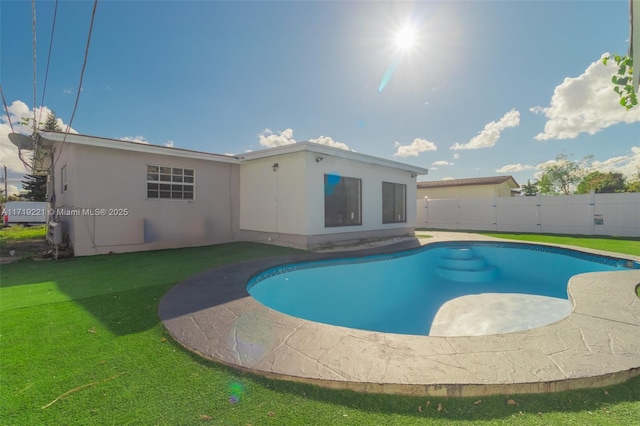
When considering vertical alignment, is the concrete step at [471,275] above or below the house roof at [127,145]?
below

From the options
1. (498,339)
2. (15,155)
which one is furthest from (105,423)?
(15,155)

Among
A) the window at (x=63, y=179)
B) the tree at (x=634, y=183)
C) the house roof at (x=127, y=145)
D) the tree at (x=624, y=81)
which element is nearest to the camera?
the tree at (x=624, y=81)

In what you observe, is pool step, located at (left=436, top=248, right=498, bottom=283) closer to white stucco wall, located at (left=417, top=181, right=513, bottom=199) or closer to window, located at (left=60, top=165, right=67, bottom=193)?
window, located at (left=60, top=165, right=67, bottom=193)

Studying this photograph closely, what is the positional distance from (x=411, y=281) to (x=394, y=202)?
532 centimetres

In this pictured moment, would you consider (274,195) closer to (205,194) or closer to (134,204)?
(205,194)

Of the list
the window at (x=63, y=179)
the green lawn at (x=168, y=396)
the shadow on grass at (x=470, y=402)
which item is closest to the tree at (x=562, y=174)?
the shadow on grass at (x=470, y=402)

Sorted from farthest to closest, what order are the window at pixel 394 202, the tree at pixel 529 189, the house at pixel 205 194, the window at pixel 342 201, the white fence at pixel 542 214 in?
the tree at pixel 529 189 → the white fence at pixel 542 214 → the window at pixel 394 202 → the window at pixel 342 201 → the house at pixel 205 194

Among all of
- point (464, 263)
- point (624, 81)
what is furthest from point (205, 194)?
point (624, 81)

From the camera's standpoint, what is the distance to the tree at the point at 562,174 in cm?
3691

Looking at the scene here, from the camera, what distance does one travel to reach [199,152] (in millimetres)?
10141

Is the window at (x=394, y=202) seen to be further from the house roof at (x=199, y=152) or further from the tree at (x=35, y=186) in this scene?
the tree at (x=35, y=186)

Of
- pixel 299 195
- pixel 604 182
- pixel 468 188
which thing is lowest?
pixel 299 195

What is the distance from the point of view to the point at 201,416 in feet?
6.13

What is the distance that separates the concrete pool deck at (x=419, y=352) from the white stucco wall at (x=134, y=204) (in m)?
6.45
